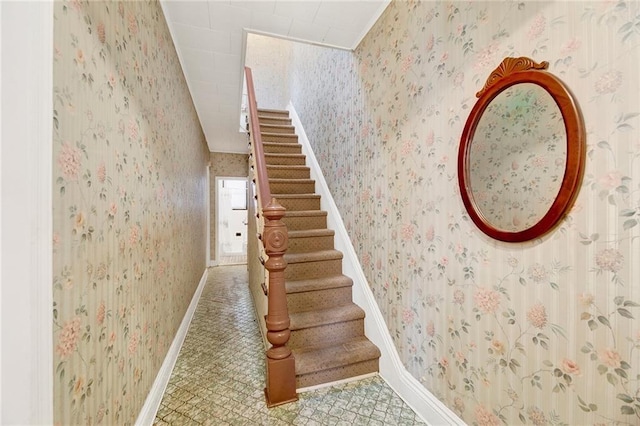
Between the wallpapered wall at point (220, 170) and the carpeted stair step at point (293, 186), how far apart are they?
2.81 metres

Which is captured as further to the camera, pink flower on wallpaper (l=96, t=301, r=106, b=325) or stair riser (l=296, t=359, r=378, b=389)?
stair riser (l=296, t=359, r=378, b=389)

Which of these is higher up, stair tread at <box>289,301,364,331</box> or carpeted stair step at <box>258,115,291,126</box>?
carpeted stair step at <box>258,115,291,126</box>

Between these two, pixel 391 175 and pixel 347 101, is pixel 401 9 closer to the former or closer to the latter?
pixel 347 101

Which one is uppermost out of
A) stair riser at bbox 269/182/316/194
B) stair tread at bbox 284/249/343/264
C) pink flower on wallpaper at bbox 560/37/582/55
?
pink flower on wallpaper at bbox 560/37/582/55

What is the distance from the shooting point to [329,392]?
1564 millimetres

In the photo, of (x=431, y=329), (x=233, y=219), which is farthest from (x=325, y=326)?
(x=233, y=219)

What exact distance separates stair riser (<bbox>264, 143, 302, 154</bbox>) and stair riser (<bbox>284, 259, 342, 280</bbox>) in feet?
6.04

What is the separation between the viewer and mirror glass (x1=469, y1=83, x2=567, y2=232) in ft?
2.79

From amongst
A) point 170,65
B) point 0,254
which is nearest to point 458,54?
point 0,254

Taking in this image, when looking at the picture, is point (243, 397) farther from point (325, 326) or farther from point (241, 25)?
point (241, 25)

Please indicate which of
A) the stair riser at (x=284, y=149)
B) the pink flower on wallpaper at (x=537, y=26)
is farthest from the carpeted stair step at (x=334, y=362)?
the stair riser at (x=284, y=149)

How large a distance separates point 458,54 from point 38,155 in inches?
57.9

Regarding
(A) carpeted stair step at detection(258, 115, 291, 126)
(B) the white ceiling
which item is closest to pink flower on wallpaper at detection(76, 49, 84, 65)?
(B) the white ceiling

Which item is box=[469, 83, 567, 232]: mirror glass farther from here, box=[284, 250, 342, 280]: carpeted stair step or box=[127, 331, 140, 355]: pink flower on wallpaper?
box=[127, 331, 140, 355]: pink flower on wallpaper
